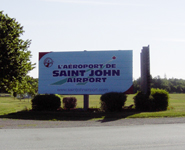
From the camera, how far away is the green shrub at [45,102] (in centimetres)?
2095


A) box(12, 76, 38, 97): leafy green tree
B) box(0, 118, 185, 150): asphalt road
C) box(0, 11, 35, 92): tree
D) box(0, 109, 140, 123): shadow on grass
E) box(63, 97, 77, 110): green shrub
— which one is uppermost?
box(0, 11, 35, 92): tree

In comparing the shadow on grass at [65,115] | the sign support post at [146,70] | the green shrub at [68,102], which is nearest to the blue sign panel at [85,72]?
the green shrub at [68,102]

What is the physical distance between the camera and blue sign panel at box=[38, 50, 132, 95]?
2127 centimetres

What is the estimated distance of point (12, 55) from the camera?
67.1 ft

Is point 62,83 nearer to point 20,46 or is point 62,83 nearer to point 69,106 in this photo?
point 69,106

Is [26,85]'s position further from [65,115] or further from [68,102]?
[65,115]

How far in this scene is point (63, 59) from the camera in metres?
22.0

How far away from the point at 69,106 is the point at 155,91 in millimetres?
6679

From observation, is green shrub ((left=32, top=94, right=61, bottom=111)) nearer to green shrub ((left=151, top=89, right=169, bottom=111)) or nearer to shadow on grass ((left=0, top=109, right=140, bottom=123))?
shadow on grass ((left=0, top=109, right=140, bottom=123))

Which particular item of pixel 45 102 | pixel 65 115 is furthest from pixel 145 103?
pixel 45 102

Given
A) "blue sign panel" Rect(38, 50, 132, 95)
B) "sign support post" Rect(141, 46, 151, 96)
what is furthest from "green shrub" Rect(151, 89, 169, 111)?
"blue sign panel" Rect(38, 50, 132, 95)

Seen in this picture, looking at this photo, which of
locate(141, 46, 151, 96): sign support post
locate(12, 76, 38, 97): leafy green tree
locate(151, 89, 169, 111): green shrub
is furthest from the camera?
locate(12, 76, 38, 97): leafy green tree

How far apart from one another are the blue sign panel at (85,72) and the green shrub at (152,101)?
1.22 metres

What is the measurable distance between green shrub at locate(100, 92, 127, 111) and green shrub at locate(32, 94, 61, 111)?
3.60 metres
